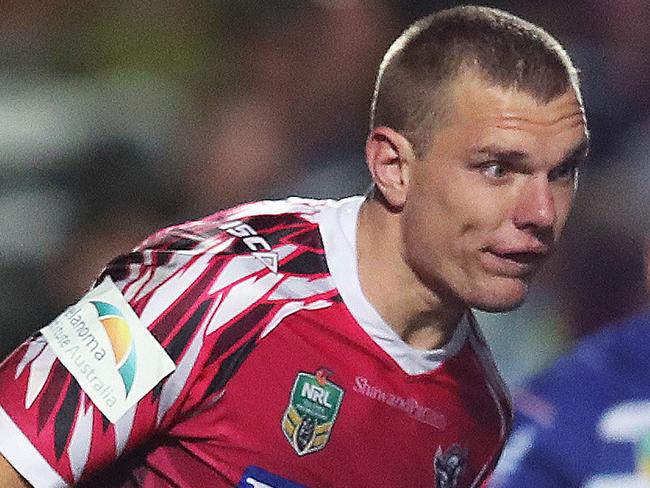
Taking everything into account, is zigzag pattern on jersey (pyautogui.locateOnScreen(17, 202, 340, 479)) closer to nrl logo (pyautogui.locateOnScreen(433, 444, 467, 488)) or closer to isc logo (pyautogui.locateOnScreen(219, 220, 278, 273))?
isc logo (pyautogui.locateOnScreen(219, 220, 278, 273))

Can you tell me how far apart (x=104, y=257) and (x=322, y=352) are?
5.23 feet

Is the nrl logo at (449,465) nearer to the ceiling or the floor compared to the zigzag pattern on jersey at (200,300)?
nearer to the floor

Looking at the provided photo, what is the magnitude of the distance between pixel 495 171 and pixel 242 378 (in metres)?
0.48

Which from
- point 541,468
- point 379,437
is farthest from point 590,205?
point 379,437

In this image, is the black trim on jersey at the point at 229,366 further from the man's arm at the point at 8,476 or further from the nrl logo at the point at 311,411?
the man's arm at the point at 8,476

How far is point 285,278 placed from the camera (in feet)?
6.91

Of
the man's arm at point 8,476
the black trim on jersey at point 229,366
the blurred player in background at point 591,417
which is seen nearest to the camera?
the man's arm at point 8,476

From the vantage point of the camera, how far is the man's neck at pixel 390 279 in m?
2.18

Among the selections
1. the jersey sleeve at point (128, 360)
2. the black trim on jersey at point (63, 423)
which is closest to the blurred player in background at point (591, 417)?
the jersey sleeve at point (128, 360)

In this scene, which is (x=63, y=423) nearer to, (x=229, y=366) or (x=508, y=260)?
(x=229, y=366)

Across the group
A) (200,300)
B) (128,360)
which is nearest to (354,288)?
(200,300)

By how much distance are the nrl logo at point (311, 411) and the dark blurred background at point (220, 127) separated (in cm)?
130

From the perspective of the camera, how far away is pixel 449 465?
7.48 ft

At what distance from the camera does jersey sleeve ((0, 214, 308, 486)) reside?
1.93 meters
